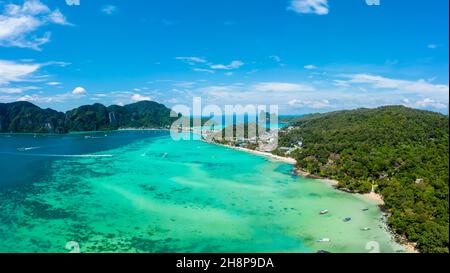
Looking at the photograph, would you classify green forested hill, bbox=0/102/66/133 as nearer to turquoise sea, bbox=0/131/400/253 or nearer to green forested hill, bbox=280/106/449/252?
turquoise sea, bbox=0/131/400/253

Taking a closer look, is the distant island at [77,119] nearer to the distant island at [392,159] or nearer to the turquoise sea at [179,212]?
the distant island at [392,159]

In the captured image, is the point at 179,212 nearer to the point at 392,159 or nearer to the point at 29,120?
the point at 392,159

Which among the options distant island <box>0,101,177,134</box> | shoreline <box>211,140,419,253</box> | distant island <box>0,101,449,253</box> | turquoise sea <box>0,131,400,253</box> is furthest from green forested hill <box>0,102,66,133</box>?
shoreline <box>211,140,419,253</box>

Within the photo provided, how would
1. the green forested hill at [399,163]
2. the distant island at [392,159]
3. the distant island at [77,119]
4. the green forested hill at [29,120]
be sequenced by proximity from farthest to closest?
1. the distant island at [77,119]
2. the green forested hill at [29,120]
3. the distant island at [392,159]
4. the green forested hill at [399,163]

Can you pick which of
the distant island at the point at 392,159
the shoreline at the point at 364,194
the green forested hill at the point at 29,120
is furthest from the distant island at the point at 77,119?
the shoreline at the point at 364,194

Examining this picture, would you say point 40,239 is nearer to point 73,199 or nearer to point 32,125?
point 73,199

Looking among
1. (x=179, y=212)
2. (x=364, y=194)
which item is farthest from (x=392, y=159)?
(x=179, y=212)
